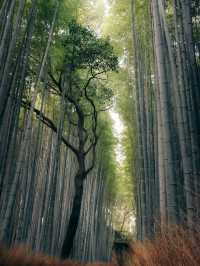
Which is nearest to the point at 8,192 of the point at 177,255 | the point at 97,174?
the point at 177,255

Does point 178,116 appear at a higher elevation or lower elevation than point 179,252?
higher

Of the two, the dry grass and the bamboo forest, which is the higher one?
the bamboo forest

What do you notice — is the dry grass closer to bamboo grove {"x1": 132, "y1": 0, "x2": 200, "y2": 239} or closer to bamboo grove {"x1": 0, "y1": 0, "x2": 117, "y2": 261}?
bamboo grove {"x1": 132, "y1": 0, "x2": 200, "y2": 239}

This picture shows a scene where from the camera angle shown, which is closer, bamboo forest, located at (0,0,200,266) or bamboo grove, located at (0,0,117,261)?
bamboo forest, located at (0,0,200,266)

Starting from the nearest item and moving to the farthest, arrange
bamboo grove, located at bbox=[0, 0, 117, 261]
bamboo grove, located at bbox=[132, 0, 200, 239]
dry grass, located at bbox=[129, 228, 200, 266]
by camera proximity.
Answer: dry grass, located at bbox=[129, 228, 200, 266]
bamboo grove, located at bbox=[132, 0, 200, 239]
bamboo grove, located at bbox=[0, 0, 117, 261]

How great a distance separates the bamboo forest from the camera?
3035mm

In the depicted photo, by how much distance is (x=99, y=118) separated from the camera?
31.1 feet

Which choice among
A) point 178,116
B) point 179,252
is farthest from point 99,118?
point 179,252

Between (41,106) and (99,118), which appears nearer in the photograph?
(41,106)

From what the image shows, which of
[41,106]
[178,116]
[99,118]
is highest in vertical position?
[99,118]

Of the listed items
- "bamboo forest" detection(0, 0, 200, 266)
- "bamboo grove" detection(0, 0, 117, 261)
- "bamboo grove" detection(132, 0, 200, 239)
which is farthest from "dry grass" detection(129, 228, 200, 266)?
"bamboo grove" detection(0, 0, 117, 261)

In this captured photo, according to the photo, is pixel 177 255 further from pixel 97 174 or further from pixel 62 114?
pixel 97 174

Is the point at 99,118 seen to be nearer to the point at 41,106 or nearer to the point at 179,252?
the point at 41,106

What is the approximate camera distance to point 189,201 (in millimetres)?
2613
